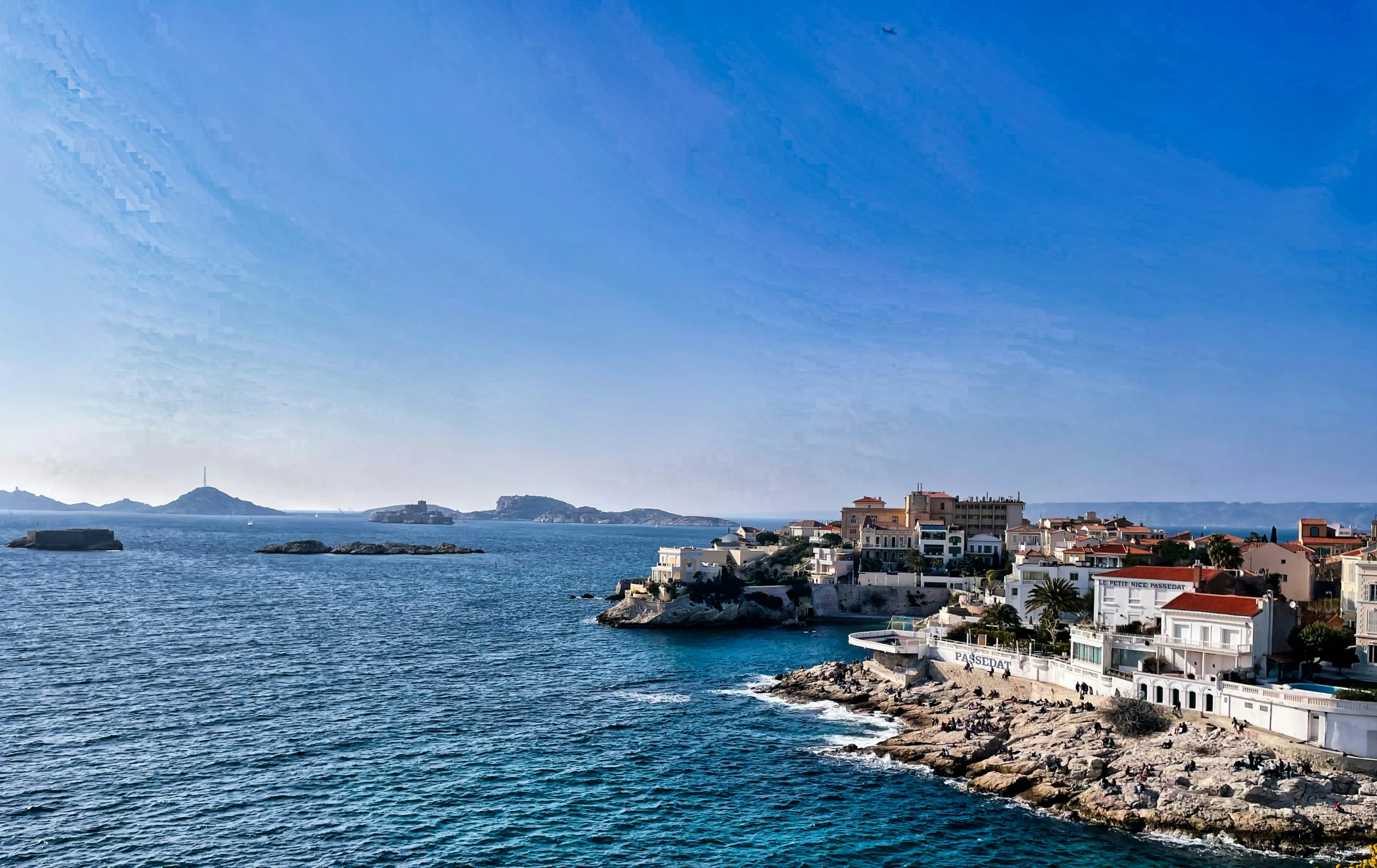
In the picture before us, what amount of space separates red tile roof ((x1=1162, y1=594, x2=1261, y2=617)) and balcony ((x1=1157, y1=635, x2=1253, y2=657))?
5.35ft

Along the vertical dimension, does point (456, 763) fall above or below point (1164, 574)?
below

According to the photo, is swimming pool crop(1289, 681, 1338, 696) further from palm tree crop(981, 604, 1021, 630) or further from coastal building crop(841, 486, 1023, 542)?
coastal building crop(841, 486, 1023, 542)

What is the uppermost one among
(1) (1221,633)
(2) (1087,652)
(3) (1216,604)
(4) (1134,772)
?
(3) (1216,604)

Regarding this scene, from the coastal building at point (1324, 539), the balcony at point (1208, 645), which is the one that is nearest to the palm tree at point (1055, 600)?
the balcony at point (1208, 645)

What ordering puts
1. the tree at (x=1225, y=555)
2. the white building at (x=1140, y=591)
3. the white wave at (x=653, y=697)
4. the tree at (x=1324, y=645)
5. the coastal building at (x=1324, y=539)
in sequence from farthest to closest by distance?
the coastal building at (x=1324, y=539), the tree at (x=1225, y=555), the white wave at (x=653, y=697), the white building at (x=1140, y=591), the tree at (x=1324, y=645)

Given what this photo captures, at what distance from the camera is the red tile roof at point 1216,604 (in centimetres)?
5049

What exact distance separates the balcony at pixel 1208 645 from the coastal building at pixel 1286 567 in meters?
32.1

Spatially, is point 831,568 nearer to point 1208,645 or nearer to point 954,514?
point 954,514

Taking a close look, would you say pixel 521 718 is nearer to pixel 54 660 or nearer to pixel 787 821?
pixel 787 821

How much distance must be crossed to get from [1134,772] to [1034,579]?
4082 centimetres

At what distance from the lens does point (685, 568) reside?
380ft

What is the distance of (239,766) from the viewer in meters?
46.9

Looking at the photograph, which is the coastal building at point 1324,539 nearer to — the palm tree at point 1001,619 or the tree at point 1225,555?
the tree at point 1225,555

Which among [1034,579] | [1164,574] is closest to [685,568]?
[1034,579]
